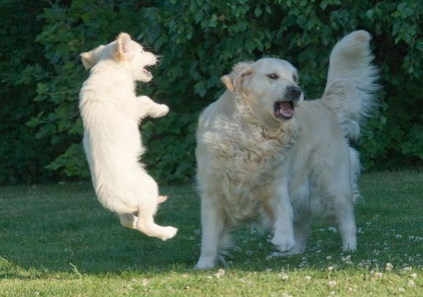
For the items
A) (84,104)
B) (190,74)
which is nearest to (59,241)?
(84,104)

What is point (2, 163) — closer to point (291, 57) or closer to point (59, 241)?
point (291, 57)

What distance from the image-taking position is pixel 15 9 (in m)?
16.0

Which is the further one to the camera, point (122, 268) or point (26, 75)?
point (26, 75)

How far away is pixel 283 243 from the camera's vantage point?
6.75m

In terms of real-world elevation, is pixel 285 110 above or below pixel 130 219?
above

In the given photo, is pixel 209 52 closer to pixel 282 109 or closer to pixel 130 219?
pixel 282 109

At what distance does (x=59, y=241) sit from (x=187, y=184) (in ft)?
16.5

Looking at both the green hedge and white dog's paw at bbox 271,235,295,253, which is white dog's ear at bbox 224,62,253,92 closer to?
white dog's paw at bbox 271,235,295,253

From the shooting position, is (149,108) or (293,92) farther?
(293,92)

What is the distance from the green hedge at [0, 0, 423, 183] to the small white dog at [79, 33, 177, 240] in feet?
20.1

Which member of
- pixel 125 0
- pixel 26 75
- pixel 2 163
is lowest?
pixel 2 163

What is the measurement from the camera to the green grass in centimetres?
583

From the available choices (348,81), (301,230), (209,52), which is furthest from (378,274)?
(209,52)

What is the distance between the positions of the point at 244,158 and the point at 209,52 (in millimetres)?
6668
